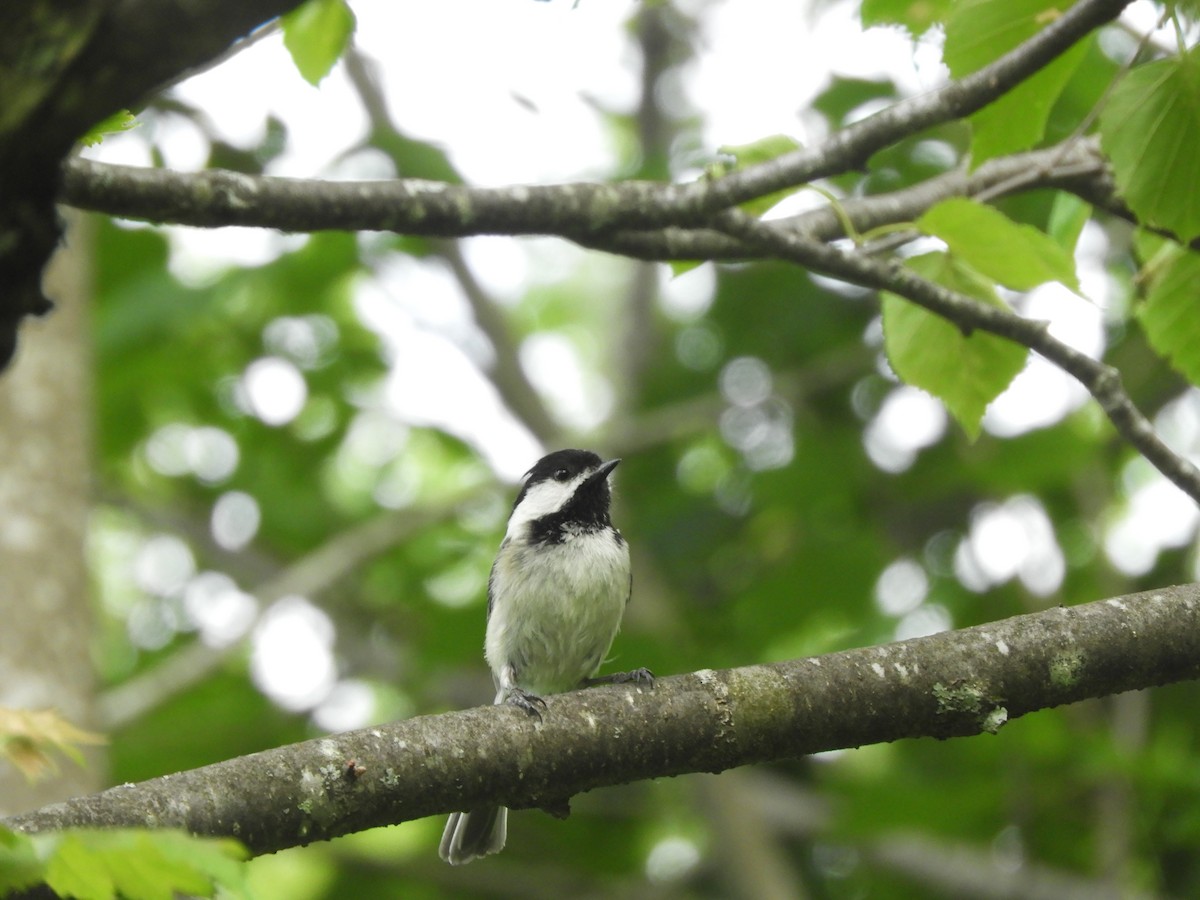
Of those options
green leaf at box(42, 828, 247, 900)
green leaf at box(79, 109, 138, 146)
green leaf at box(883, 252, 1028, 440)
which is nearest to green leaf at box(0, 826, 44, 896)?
green leaf at box(42, 828, 247, 900)

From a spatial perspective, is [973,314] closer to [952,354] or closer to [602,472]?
[952,354]

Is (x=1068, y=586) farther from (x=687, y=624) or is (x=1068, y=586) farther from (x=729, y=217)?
(x=729, y=217)

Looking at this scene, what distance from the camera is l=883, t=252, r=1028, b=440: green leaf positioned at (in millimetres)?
2930

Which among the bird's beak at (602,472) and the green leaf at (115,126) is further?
the bird's beak at (602,472)

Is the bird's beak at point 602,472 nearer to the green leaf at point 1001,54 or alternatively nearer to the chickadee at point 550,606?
the chickadee at point 550,606

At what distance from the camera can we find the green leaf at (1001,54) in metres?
2.53

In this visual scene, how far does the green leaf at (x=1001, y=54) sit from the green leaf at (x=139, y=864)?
6.88 ft

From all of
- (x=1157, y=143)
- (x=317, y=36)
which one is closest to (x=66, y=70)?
(x=317, y=36)

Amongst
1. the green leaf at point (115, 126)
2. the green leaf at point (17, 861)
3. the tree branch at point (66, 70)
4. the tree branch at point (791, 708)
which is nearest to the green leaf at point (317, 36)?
the green leaf at point (115, 126)

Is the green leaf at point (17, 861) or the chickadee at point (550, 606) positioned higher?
the chickadee at point (550, 606)

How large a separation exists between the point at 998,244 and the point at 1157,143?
1.28 ft

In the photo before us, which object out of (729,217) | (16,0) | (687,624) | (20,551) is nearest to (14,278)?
(16,0)

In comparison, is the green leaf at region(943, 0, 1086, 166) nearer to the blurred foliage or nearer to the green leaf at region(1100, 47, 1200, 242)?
the green leaf at region(1100, 47, 1200, 242)

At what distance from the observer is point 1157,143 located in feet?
8.52
